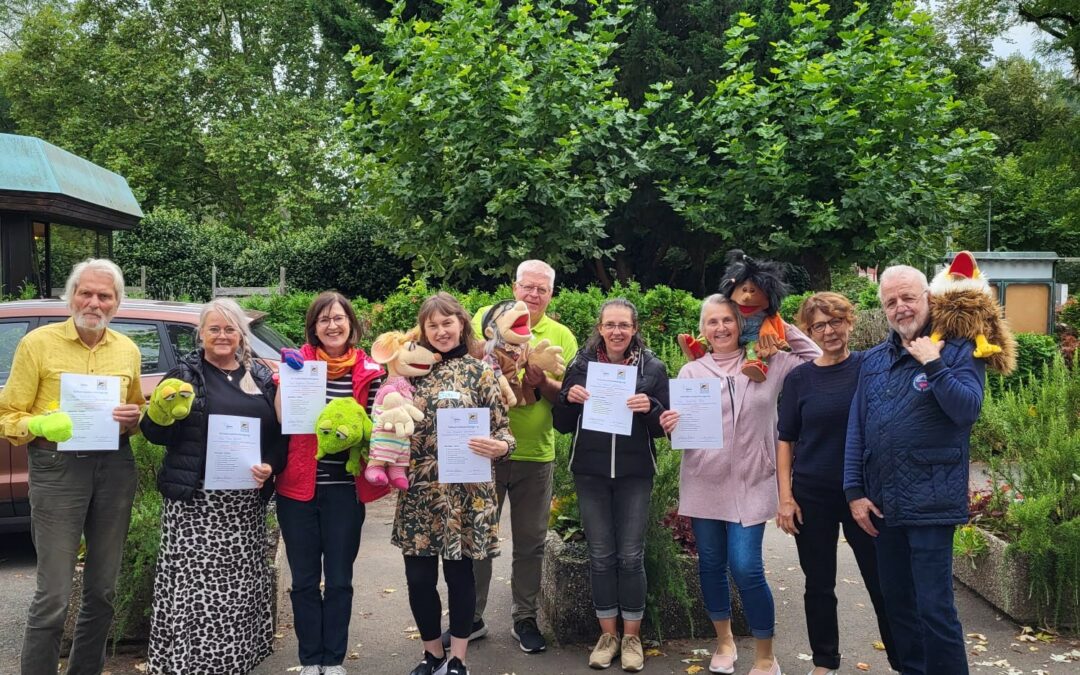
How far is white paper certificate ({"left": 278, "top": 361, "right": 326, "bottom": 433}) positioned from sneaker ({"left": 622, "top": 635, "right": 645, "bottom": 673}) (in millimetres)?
1975

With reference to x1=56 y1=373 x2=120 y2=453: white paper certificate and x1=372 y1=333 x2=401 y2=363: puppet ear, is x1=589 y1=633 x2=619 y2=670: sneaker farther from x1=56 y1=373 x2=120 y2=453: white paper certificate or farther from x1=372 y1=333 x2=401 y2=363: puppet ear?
x1=56 y1=373 x2=120 y2=453: white paper certificate

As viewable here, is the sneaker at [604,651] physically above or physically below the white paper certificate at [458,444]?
below

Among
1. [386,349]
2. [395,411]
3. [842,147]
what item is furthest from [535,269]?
[842,147]

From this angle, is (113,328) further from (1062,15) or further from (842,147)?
(1062,15)

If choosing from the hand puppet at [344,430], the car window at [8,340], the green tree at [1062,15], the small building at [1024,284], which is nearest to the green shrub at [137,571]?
the hand puppet at [344,430]

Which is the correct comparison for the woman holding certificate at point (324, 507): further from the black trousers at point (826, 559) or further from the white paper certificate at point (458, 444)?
the black trousers at point (826, 559)

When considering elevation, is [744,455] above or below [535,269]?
below

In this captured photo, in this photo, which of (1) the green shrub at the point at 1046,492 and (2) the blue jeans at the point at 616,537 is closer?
(2) the blue jeans at the point at 616,537

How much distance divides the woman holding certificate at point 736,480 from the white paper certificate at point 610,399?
0.66ft

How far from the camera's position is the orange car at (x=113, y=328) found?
19.3ft

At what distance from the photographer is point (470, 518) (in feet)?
13.1

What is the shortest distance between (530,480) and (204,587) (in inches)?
67.7

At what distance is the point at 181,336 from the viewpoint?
627 cm

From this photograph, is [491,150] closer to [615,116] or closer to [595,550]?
[615,116]
